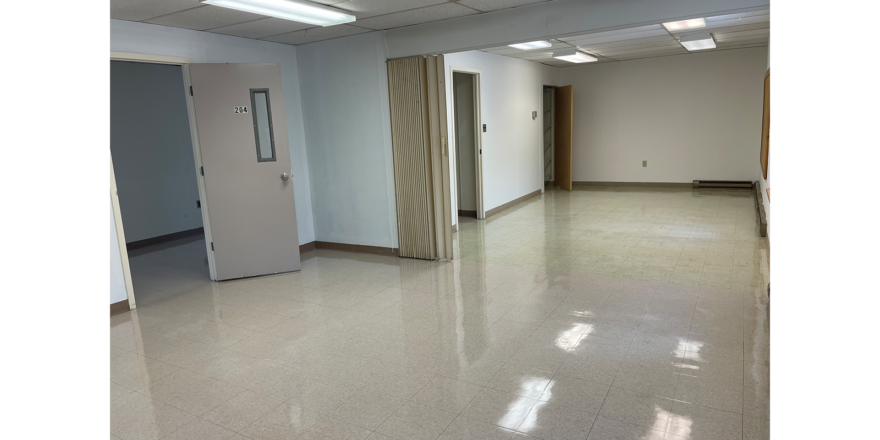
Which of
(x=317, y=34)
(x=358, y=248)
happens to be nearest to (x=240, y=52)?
(x=317, y=34)

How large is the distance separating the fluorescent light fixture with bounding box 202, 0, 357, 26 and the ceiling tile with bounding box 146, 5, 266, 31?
0.28 meters

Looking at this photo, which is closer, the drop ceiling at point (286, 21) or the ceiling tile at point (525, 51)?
the drop ceiling at point (286, 21)

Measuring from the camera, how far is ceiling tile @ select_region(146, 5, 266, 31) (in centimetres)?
462

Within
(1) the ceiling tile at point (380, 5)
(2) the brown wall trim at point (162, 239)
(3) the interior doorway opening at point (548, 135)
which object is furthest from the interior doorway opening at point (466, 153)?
(2) the brown wall trim at point (162, 239)

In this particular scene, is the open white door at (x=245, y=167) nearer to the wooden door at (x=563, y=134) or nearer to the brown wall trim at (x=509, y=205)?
the brown wall trim at (x=509, y=205)

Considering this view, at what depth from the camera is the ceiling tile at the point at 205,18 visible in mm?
4617

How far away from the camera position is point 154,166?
7648mm

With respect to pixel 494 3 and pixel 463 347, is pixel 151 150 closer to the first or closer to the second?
pixel 494 3

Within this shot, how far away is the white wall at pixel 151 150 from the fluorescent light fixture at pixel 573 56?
5854 mm

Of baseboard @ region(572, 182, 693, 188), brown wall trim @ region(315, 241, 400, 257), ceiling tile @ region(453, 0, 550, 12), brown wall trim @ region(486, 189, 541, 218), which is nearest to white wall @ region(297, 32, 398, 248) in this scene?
brown wall trim @ region(315, 241, 400, 257)
